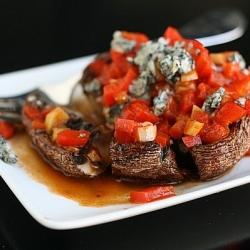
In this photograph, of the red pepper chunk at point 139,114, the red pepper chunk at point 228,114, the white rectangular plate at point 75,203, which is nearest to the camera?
the white rectangular plate at point 75,203

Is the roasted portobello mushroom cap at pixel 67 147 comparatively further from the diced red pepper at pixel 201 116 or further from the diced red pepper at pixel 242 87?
the diced red pepper at pixel 242 87

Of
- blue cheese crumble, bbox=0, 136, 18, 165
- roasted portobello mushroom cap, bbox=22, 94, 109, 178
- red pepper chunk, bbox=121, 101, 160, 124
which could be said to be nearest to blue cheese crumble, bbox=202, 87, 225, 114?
red pepper chunk, bbox=121, 101, 160, 124

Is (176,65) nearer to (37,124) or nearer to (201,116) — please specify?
(201,116)

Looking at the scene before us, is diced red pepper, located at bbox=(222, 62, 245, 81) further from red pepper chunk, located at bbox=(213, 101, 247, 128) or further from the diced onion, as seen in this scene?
the diced onion

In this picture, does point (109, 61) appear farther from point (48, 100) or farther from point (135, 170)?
point (135, 170)

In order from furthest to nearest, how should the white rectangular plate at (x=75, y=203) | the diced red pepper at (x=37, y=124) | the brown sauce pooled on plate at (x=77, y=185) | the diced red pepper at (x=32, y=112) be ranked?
the diced red pepper at (x=32, y=112) < the diced red pepper at (x=37, y=124) < the brown sauce pooled on plate at (x=77, y=185) < the white rectangular plate at (x=75, y=203)

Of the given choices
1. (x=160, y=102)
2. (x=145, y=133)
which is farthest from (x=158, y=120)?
(x=145, y=133)

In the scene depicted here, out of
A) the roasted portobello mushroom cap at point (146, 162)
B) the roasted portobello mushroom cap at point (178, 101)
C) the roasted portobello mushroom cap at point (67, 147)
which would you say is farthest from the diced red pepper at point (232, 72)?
the roasted portobello mushroom cap at point (67, 147)
